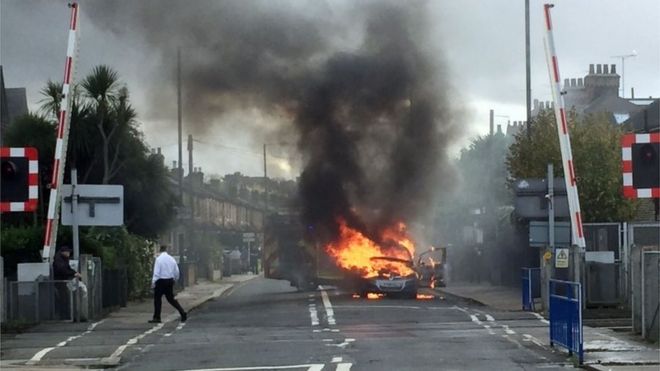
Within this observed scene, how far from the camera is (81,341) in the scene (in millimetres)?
17203

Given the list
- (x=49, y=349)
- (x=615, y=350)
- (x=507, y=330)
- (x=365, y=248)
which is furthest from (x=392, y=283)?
(x=615, y=350)

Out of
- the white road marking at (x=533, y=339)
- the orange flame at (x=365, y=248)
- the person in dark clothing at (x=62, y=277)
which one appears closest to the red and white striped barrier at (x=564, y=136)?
the white road marking at (x=533, y=339)

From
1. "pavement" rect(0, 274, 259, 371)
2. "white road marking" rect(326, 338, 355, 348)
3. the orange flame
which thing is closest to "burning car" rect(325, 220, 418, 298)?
the orange flame

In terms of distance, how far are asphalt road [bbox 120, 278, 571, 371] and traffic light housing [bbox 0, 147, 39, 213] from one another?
2.61 metres

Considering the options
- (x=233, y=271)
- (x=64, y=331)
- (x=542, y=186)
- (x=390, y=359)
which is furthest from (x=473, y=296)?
(x=233, y=271)

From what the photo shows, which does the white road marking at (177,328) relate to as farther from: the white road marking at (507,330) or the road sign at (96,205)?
the white road marking at (507,330)

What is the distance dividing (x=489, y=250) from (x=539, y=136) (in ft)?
27.3

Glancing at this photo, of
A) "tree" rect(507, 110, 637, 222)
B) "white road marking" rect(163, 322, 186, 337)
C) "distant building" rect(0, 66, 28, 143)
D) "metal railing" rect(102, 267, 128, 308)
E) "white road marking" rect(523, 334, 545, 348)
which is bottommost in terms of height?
"white road marking" rect(163, 322, 186, 337)

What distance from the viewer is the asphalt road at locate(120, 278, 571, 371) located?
13453mm

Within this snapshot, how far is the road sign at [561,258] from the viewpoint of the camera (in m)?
21.4

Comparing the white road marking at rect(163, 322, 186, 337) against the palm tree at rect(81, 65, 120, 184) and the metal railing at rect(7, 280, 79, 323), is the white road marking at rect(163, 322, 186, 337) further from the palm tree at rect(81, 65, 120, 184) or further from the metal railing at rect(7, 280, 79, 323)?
the palm tree at rect(81, 65, 120, 184)

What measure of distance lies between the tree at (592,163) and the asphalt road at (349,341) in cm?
873

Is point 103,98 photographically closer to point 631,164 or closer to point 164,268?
point 164,268

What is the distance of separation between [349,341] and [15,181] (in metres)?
5.78
